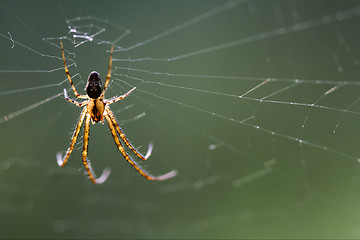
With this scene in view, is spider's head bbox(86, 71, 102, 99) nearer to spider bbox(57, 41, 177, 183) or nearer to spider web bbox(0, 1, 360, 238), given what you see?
spider bbox(57, 41, 177, 183)

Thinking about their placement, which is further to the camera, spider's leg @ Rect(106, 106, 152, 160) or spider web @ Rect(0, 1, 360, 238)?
spider web @ Rect(0, 1, 360, 238)

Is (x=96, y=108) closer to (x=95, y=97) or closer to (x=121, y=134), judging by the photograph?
(x=95, y=97)

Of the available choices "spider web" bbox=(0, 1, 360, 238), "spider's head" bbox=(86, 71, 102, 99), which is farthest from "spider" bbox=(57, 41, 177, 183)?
"spider web" bbox=(0, 1, 360, 238)

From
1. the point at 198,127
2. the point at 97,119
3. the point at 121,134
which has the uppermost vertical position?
the point at 198,127

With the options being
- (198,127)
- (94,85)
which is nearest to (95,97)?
(94,85)

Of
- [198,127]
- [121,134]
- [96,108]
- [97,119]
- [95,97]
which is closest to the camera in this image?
[95,97]

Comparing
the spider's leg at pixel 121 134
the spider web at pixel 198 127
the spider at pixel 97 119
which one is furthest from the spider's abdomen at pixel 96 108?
the spider web at pixel 198 127
